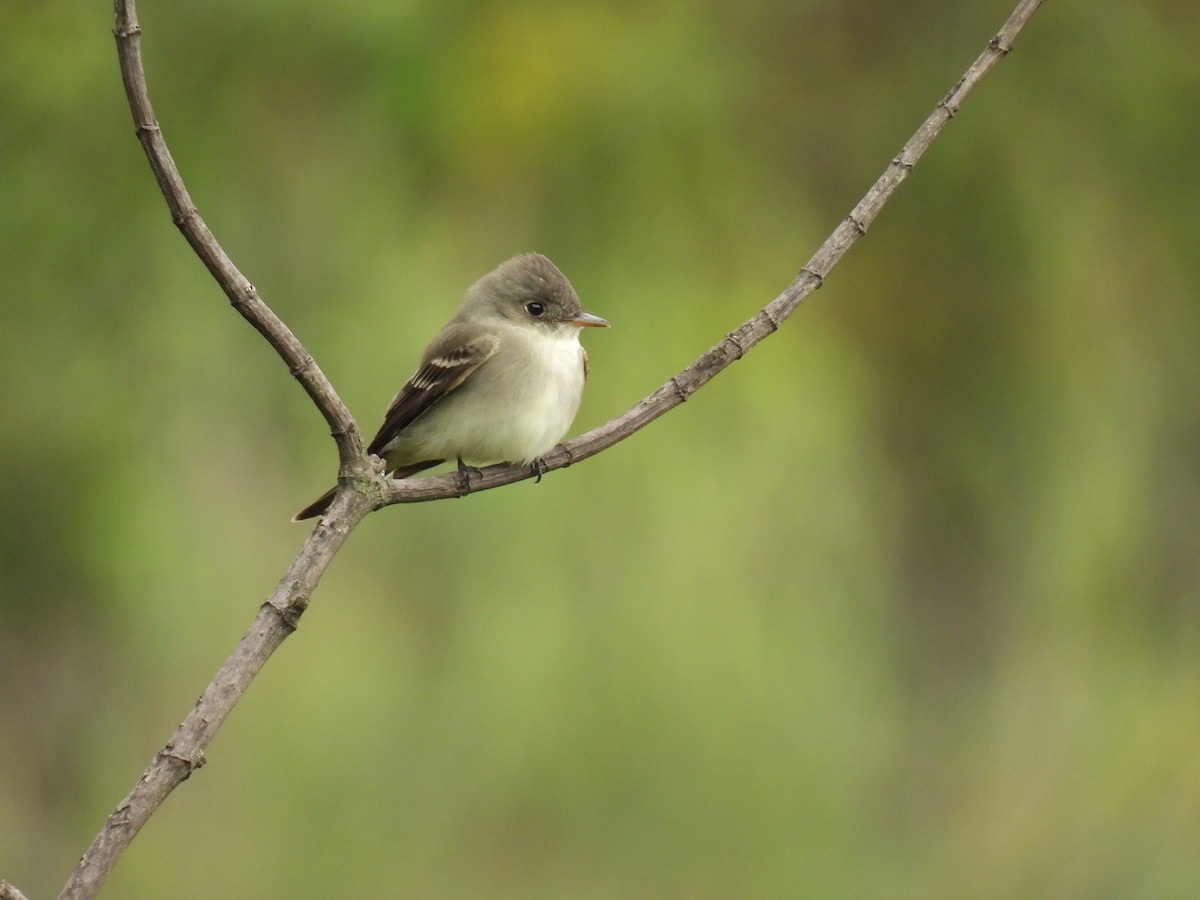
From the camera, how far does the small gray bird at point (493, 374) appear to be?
2744 millimetres

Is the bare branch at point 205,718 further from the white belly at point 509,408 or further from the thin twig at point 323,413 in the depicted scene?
the white belly at point 509,408

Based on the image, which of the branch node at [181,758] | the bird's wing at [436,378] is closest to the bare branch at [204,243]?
the branch node at [181,758]

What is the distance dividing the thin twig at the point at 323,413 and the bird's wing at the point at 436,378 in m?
0.95

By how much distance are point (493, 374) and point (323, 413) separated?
131 cm

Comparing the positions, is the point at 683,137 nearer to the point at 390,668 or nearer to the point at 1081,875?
the point at 390,668

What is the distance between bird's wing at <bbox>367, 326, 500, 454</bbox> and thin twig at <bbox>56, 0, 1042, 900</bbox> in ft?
3.12

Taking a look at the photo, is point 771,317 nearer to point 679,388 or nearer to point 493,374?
point 679,388

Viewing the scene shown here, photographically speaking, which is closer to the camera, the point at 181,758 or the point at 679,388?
the point at 181,758

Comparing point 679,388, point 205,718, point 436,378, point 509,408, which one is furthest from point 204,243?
point 436,378

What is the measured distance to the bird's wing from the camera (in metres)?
2.82

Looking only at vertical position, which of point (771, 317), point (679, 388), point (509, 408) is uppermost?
point (509, 408)

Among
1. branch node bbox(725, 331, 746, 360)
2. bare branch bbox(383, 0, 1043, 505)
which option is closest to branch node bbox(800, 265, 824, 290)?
bare branch bbox(383, 0, 1043, 505)

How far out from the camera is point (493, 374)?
281cm

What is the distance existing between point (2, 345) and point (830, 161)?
351cm
